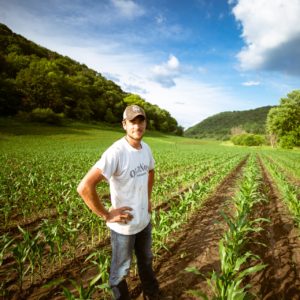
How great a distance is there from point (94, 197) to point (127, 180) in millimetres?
376

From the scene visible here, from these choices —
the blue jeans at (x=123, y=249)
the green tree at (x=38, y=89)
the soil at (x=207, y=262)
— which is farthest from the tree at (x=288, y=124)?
the blue jeans at (x=123, y=249)

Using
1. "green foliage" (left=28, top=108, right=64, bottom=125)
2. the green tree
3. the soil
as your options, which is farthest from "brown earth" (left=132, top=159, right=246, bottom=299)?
→ the green tree

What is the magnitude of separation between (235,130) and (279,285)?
460ft

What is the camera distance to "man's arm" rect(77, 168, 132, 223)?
2.15 m

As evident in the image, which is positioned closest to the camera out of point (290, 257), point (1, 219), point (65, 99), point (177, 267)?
point (177, 267)

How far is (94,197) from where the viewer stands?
7.35ft

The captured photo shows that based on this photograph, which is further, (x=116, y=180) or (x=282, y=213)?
(x=282, y=213)

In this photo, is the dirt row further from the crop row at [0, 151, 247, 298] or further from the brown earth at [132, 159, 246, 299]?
the crop row at [0, 151, 247, 298]

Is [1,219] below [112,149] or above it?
below

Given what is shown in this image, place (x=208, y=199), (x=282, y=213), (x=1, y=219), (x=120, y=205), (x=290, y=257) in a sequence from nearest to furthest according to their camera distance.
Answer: (x=120, y=205) → (x=290, y=257) → (x=1, y=219) → (x=282, y=213) → (x=208, y=199)

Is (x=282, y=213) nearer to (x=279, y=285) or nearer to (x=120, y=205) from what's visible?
(x=279, y=285)

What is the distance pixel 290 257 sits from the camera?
420 centimetres

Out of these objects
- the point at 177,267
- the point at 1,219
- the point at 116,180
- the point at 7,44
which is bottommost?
the point at 1,219

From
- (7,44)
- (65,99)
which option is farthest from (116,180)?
(7,44)
